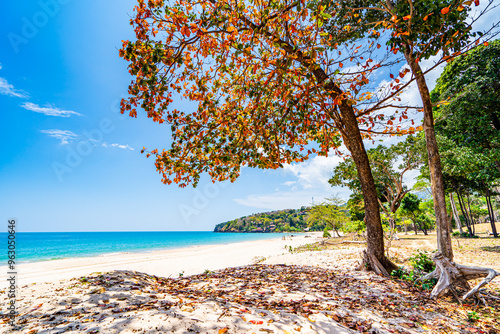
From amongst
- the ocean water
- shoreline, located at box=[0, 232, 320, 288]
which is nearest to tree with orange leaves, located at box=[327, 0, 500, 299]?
shoreline, located at box=[0, 232, 320, 288]

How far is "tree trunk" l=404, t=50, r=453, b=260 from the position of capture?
18.3 ft

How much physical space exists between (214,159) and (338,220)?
2425cm

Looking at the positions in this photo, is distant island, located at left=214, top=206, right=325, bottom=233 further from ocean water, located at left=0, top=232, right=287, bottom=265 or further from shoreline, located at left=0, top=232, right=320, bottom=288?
shoreline, located at left=0, top=232, right=320, bottom=288

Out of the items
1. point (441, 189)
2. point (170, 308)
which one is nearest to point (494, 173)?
point (441, 189)

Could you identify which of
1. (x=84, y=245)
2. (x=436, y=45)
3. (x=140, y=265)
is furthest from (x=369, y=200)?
(x=84, y=245)

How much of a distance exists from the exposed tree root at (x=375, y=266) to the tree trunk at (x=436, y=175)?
139 centimetres

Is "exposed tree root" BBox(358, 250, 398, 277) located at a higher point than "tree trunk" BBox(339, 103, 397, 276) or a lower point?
lower

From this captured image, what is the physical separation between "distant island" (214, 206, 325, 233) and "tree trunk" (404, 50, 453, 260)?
3885 inches

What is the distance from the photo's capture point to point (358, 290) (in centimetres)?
502

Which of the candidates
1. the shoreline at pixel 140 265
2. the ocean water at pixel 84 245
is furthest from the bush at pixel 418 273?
the ocean water at pixel 84 245

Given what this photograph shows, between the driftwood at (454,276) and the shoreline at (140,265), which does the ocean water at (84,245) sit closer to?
the shoreline at (140,265)

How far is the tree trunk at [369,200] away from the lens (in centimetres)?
639

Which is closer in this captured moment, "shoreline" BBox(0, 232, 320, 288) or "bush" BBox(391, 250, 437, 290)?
"bush" BBox(391, 250, 437, 290)

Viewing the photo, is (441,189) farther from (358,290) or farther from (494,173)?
(494,173)
